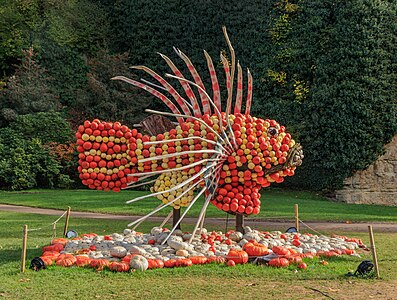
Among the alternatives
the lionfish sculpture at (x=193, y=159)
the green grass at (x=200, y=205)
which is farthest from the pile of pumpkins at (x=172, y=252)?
the green grass at (x=200, y=205)

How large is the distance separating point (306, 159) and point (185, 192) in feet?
49.9

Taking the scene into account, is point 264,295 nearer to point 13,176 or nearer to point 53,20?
point 13,176

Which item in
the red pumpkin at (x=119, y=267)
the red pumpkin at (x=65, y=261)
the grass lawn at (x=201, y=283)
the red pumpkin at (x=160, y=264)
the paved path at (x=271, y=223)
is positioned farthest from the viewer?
the paved path at (x=271, y=223)

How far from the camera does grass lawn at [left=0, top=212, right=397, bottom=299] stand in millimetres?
7375

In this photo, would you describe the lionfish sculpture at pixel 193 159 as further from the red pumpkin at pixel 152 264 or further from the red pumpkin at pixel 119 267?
the red pumpkin at pixel 119 267

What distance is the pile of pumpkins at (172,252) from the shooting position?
8.88 m

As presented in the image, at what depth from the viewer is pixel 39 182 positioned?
2573 centimetres

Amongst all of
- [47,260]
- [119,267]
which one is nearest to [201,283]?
[119,267]

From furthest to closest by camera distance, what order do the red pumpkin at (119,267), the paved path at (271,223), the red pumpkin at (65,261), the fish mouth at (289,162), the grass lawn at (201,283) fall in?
the paved path at (271,223), the fish mouth at (289,162), the red pumpkin at (65,261), the red pumpkin at (119,267), the grass lawn at (201,283)

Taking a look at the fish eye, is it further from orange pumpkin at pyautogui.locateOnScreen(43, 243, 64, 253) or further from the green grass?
the green grass

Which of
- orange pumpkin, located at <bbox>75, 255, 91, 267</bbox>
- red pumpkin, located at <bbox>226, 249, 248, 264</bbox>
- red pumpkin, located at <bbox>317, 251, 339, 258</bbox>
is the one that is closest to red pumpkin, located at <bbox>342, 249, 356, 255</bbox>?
red pumpkin, located at <bbox>317, 251, 339, 258</bbox>

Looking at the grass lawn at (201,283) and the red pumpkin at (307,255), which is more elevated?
the red pumpkin at (307,255)

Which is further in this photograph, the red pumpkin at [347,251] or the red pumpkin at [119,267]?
the red pumpkin at [347,251]

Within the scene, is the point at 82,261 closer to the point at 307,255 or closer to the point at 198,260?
the point at 198,260
